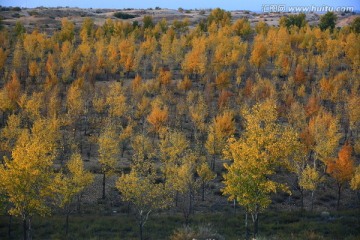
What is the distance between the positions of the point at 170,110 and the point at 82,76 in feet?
73.1

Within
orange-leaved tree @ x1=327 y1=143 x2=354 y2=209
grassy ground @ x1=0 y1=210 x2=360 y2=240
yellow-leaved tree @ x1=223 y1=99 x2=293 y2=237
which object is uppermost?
yellow-leaved tree @ x1=223 y1=99 x2=293 y2=237

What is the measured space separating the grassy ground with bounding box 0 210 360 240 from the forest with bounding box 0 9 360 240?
19cm

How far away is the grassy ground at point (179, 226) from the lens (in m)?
34.8

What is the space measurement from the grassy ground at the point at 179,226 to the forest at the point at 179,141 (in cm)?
19

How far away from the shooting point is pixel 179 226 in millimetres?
37156

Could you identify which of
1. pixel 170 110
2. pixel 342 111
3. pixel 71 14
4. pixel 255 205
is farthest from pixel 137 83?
pixel 71 14

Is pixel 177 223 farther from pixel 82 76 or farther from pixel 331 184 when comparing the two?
pixel 82 76

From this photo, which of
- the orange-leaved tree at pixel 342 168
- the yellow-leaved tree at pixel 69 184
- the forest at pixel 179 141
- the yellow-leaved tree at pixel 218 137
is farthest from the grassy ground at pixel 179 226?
the yellow-leaved tree at pixel 218 137

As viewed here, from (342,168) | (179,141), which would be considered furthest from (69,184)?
(342,168)

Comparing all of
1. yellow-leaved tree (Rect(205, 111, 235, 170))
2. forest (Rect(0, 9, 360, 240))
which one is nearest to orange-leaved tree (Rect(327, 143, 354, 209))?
forest (Rect(0, 9, 360, 240))

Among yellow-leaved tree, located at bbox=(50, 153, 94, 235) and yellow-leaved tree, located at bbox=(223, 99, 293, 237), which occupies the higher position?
yellow-leaved tree, located at bbox=(223, 99, 293, 237)

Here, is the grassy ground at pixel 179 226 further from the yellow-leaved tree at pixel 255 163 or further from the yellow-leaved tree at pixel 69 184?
the yellow-leaved tree at pixel 255 163

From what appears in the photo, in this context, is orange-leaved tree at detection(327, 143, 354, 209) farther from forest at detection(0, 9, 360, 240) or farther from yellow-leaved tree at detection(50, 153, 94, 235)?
yellow-leaved tree at detection(50, 153, 94, 235)

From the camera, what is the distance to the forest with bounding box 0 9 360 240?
30.7 metres
